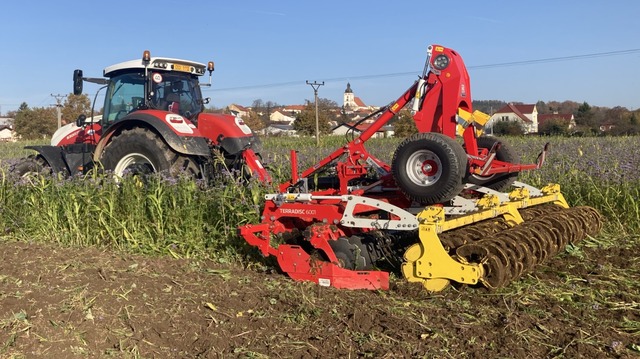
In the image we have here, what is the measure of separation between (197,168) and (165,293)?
3.15m

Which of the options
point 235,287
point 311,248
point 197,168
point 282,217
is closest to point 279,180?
point 197,168

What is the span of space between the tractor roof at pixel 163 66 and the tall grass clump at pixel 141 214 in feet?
6.52

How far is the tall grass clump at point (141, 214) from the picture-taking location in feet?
19.9

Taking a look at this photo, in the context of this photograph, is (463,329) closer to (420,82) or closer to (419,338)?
(419,338)

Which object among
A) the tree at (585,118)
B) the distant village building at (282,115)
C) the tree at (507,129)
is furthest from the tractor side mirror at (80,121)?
the distant village building at (282,115)

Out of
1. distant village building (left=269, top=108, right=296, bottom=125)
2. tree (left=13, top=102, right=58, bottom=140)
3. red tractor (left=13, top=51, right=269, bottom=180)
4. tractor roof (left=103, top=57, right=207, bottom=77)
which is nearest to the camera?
red tractor (left=13, top=51, right=269, bottom=180)

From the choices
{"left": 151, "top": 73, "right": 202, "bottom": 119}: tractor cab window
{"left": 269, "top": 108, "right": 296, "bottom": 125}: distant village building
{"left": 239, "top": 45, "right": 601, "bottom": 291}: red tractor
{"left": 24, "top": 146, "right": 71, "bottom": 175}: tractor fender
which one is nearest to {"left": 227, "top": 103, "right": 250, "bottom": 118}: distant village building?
{"left": 151, "top": 73, "right": 202, "bottom": 119}: tractor cab window

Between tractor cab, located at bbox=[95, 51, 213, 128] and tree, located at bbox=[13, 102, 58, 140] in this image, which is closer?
tractor cab, located at bbox=[95, 51, 213, 128]

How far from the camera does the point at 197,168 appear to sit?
7.44 metres

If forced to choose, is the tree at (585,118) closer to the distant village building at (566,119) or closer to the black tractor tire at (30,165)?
the distant village building at (566,119)

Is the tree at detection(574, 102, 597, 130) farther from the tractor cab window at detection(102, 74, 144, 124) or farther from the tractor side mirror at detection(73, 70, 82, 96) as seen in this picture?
the tractor side mirror at detection(73, 70, 82, 96)

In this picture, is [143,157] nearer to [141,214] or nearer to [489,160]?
[141,214]

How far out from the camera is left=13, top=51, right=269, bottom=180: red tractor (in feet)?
24.2

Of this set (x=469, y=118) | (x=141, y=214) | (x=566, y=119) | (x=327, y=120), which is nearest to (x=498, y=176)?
(x=469, y=118)
